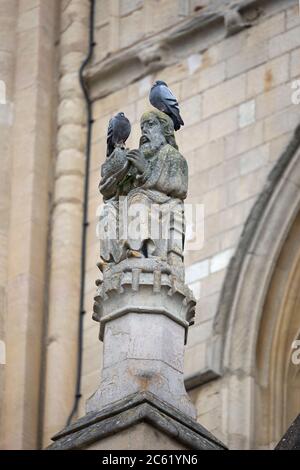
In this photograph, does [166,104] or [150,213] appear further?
[166,104]

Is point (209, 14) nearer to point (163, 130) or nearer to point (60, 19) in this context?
point (60, 19)

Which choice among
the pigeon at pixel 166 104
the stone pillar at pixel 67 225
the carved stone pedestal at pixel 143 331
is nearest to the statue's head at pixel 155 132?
the pigeon at pixel 166 104

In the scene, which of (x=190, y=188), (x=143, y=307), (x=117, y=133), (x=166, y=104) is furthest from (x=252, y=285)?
(x=143, y=307)

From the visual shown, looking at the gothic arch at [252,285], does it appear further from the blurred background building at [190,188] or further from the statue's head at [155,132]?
the statue's head at [155,132]

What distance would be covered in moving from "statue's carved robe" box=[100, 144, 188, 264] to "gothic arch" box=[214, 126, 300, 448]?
11.5 feet

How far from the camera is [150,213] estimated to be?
1197cm

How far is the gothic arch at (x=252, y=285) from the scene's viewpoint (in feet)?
50.7

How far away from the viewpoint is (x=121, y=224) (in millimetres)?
12047

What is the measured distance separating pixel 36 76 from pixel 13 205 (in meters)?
0.96

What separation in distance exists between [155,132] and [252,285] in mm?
3438

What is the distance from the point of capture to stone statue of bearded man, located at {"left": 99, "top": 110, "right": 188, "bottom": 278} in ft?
39.0

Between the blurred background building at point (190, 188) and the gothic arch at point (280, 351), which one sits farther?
the blurred background building at point (190, 188)

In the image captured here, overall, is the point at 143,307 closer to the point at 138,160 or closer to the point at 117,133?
the point at 138,160

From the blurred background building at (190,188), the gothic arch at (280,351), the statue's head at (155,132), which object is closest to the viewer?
the statue's head at (155,132)
